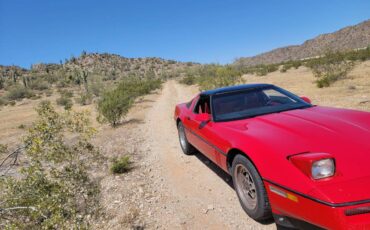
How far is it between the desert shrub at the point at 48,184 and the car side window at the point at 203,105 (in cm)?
225

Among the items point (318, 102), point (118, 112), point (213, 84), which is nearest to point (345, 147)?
point (318, 102)

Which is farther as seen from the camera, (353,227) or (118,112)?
(118,112)

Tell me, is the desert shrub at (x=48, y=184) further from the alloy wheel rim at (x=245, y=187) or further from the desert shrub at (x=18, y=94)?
the desert shrub at (x=18, y=94)

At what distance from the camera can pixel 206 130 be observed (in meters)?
4.54

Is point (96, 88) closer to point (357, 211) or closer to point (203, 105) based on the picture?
point (203, 105)

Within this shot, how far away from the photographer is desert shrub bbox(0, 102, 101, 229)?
2617 millimetres

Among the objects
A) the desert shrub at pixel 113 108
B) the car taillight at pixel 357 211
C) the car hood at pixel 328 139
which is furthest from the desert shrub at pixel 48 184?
the desert shrub at pixel 113 108

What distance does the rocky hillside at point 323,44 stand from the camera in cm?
7463

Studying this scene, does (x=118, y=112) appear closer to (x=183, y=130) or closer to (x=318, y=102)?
(x=183, y=130)

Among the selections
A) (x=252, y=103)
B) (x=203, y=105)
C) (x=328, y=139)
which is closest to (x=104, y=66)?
(x=203, y=105)

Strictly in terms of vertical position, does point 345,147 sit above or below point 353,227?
above

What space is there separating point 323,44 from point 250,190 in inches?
3778

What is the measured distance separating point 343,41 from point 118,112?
285ft

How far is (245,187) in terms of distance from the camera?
141 inches
